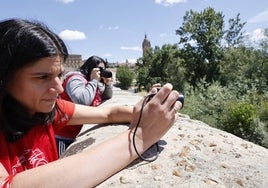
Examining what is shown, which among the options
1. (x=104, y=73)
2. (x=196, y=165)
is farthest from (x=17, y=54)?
(x=104, y=73)

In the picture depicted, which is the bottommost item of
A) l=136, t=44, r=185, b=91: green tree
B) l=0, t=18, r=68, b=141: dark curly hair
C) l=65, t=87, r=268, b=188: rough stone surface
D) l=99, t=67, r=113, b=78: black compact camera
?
l=136, t=44, r=185, b=91: green tree

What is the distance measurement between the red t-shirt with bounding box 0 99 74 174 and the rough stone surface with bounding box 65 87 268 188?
0.19 m

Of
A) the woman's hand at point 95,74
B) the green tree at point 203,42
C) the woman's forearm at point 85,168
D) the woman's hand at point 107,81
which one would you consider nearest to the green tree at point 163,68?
the green tree at point 203,42

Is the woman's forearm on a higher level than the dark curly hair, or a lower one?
lower

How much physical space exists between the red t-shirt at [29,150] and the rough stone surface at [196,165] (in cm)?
19

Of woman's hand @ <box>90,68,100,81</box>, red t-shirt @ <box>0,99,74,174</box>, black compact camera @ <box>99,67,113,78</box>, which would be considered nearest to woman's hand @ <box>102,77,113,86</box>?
black compact camera @ <box>99,67,113,78</box>

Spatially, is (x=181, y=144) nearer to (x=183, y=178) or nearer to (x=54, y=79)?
(x=183, y=178)

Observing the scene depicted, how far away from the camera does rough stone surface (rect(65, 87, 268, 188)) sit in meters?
1.45

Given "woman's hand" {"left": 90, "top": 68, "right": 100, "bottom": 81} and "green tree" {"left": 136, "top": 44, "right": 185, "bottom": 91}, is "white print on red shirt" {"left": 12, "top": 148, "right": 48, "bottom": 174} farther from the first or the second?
"green tree" {"left": 136, "top": 44, "right": 185, "bottom": 91}

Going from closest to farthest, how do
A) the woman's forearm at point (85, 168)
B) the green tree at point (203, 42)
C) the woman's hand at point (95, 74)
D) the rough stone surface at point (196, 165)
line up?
the woman's forearm at point (85, 168), the rough stone surface at point (196, 165), the woman's hand at point (95, 74), the green tree at point (203, 42)

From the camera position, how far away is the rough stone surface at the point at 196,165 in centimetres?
145

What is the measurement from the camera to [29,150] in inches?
63.5

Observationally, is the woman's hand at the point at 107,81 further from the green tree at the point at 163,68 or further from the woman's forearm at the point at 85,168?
the green tree at the point at 163,68

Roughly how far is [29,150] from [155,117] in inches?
23.6
